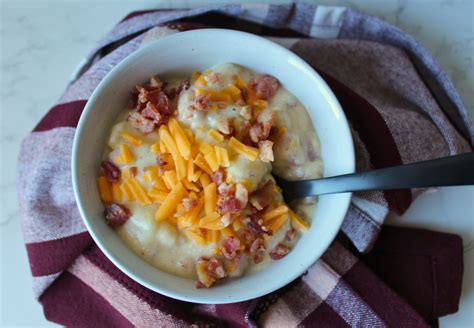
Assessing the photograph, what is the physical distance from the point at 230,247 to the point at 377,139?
51 cm

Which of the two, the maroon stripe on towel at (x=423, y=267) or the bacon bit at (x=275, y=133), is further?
the maroon stripe on towel at (x=423, y=267)

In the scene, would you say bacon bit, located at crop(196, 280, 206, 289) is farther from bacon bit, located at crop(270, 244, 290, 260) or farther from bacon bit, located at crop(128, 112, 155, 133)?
bacon bit, located at crop(128, 112, 155, 133)

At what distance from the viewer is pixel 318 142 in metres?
1.30

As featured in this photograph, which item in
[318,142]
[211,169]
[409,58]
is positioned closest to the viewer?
[211,169]

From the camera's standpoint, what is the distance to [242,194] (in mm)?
1164

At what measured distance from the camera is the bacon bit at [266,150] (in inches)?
46.4

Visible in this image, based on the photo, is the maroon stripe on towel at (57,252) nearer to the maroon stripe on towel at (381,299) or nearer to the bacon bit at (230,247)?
the bacon bit at (230,247)

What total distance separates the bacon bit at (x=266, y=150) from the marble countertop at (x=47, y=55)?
608 millimetres

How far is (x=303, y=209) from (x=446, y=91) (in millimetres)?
573

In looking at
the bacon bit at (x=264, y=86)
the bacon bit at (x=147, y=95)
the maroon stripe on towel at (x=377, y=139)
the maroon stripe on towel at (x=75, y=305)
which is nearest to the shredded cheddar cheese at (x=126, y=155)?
the bacon bit at (x=147, y=95)

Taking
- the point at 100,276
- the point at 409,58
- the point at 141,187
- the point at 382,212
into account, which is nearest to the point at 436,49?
the point at 409,58

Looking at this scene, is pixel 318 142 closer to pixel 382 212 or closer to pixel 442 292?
pixel 382 212

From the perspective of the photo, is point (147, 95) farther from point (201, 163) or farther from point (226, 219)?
point (226, 219)

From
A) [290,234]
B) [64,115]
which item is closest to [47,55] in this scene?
[64,115]
